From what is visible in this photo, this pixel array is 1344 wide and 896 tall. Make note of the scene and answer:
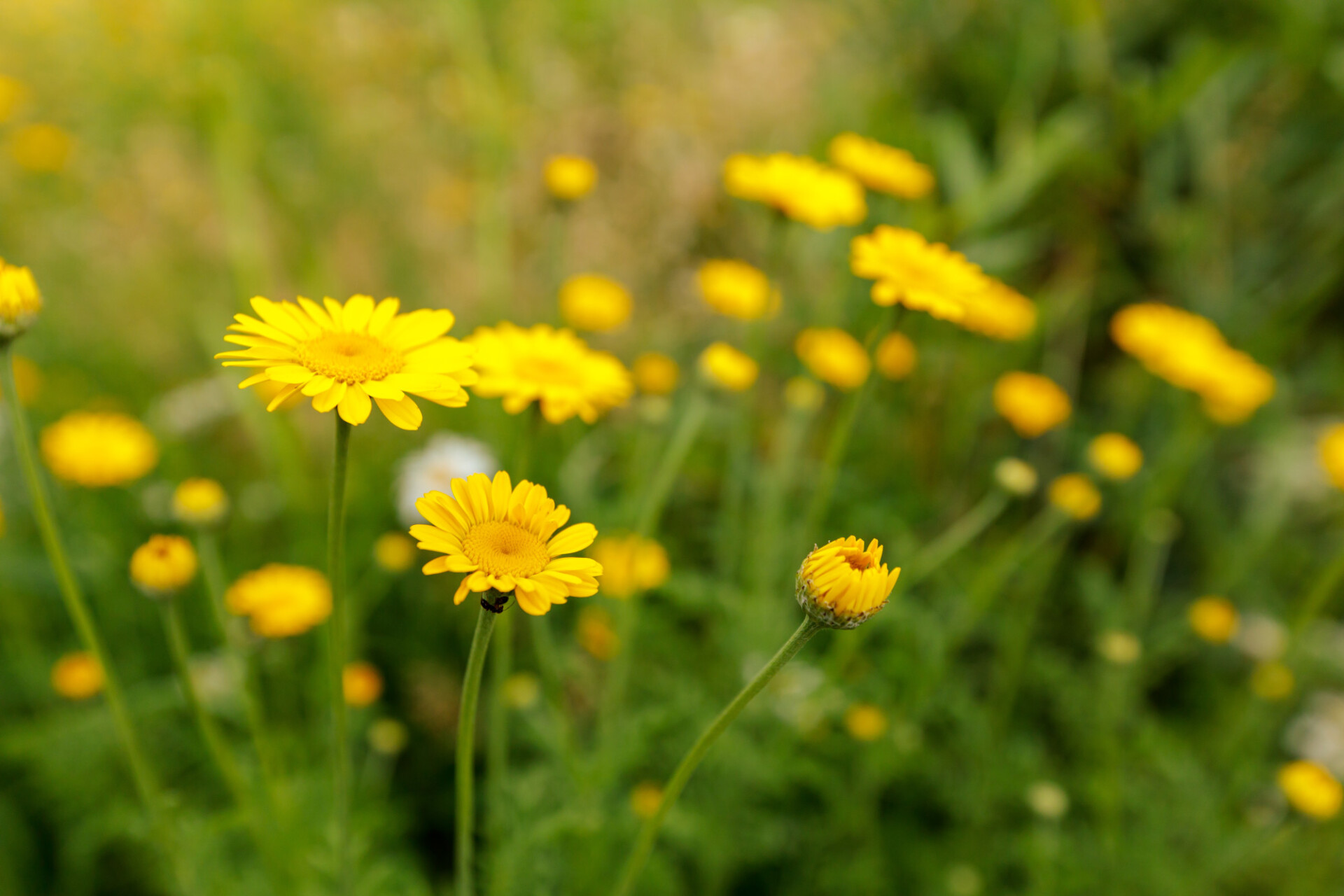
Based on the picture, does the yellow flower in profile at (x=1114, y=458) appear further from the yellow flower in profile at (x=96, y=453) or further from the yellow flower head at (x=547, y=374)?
the yellow flower in profile at (x=96, y=453)

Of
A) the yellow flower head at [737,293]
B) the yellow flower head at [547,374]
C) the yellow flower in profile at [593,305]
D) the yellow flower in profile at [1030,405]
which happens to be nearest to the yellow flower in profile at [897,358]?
the yellow flower in profile at [1030,405]

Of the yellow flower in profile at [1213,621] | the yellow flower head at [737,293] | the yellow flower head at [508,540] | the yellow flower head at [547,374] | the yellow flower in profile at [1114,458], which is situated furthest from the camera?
the yellow flower in profile at [1213,621]

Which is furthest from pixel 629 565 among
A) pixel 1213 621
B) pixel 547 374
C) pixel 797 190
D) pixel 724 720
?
pixel 1213 621

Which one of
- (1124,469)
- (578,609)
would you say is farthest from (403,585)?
(1124,469)

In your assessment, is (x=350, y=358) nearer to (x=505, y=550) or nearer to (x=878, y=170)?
(x=505, y=550)

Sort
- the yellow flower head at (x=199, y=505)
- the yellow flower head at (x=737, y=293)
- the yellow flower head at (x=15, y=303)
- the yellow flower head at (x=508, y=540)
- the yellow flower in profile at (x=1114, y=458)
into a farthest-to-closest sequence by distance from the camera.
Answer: the yellow flower in profile at (x=1114, y=458), the yellow flower head at (x=737, y=293), the yellow flower head at (x=199, y=505), the yellow flower head at (x=15, y=303), the yellow flower head at (x=508, y=540)

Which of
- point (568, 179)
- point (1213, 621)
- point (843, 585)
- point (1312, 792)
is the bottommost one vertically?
point (1312, 792)
